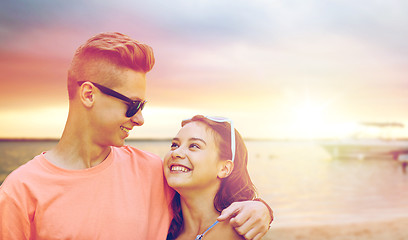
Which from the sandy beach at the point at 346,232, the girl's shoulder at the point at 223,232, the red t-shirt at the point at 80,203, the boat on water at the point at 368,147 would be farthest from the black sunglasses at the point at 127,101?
the boat on water at the point at 368,147

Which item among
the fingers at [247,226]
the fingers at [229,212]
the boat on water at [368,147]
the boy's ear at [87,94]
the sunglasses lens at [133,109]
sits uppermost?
the boy's ear at [87,94]

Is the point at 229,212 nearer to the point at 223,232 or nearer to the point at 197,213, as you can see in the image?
the point at 223,232

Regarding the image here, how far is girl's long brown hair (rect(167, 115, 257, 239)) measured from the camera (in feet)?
→ 10.0

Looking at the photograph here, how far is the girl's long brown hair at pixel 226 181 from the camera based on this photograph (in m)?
3.05

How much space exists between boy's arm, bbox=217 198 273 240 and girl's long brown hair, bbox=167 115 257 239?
0.47 m

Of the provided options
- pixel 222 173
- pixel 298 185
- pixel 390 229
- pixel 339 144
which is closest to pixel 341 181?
pixel 298 185

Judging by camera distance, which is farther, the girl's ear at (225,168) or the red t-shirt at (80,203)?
the girl's ear at (225,168)

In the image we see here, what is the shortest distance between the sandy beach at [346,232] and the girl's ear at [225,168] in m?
4.82

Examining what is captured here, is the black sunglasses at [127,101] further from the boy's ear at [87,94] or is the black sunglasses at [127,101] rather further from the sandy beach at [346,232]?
the sandy beach at [346,232]

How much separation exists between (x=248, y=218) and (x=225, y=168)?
693 millimetres

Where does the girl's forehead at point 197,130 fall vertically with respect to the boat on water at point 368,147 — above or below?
above

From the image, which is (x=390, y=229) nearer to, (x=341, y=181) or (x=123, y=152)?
(x=123, y=152)

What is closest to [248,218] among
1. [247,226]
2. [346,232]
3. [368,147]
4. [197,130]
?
[247,226]

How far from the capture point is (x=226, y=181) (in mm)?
3193
